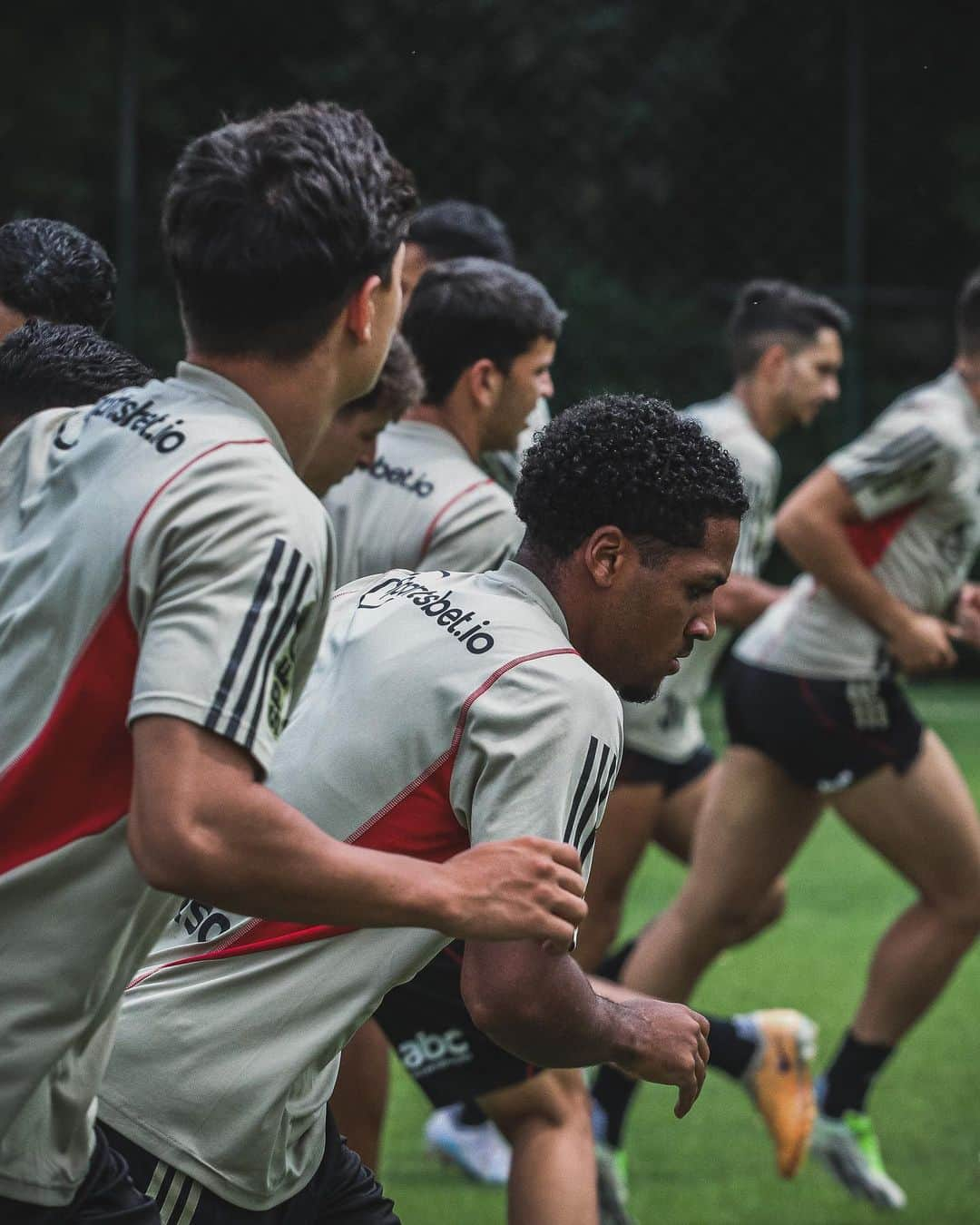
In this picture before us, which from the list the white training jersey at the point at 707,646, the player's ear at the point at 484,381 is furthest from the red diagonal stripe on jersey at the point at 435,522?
the white training jersey at the point at 707,646

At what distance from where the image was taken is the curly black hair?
2.50 meters

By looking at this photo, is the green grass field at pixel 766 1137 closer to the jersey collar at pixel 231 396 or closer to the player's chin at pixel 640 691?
the player's chin at pixel 640 691

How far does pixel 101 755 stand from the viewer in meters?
1.89

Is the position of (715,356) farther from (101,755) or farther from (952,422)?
(101,755)

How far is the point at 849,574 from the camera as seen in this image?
528 centimetres

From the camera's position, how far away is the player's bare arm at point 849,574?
5.26 metres

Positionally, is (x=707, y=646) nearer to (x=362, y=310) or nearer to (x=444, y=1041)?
(x=444, y=1041)

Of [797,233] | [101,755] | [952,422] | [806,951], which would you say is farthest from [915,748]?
[797,233]

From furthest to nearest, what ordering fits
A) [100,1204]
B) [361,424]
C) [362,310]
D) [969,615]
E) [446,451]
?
[969,615] < [446,451] < [361,424] < [100,1204] < [362,310]

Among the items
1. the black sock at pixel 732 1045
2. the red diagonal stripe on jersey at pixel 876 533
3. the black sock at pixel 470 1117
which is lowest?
the black sock at pixel 470 1117

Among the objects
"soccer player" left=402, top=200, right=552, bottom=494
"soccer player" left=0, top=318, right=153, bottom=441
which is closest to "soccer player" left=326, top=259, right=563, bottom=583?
"soccer player" left=402, top=200, right=552, bottom=494

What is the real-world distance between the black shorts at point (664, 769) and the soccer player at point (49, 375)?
3056 millimetres

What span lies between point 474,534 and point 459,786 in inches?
63.2

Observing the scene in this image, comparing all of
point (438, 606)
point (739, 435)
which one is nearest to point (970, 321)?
point (739, 435)
